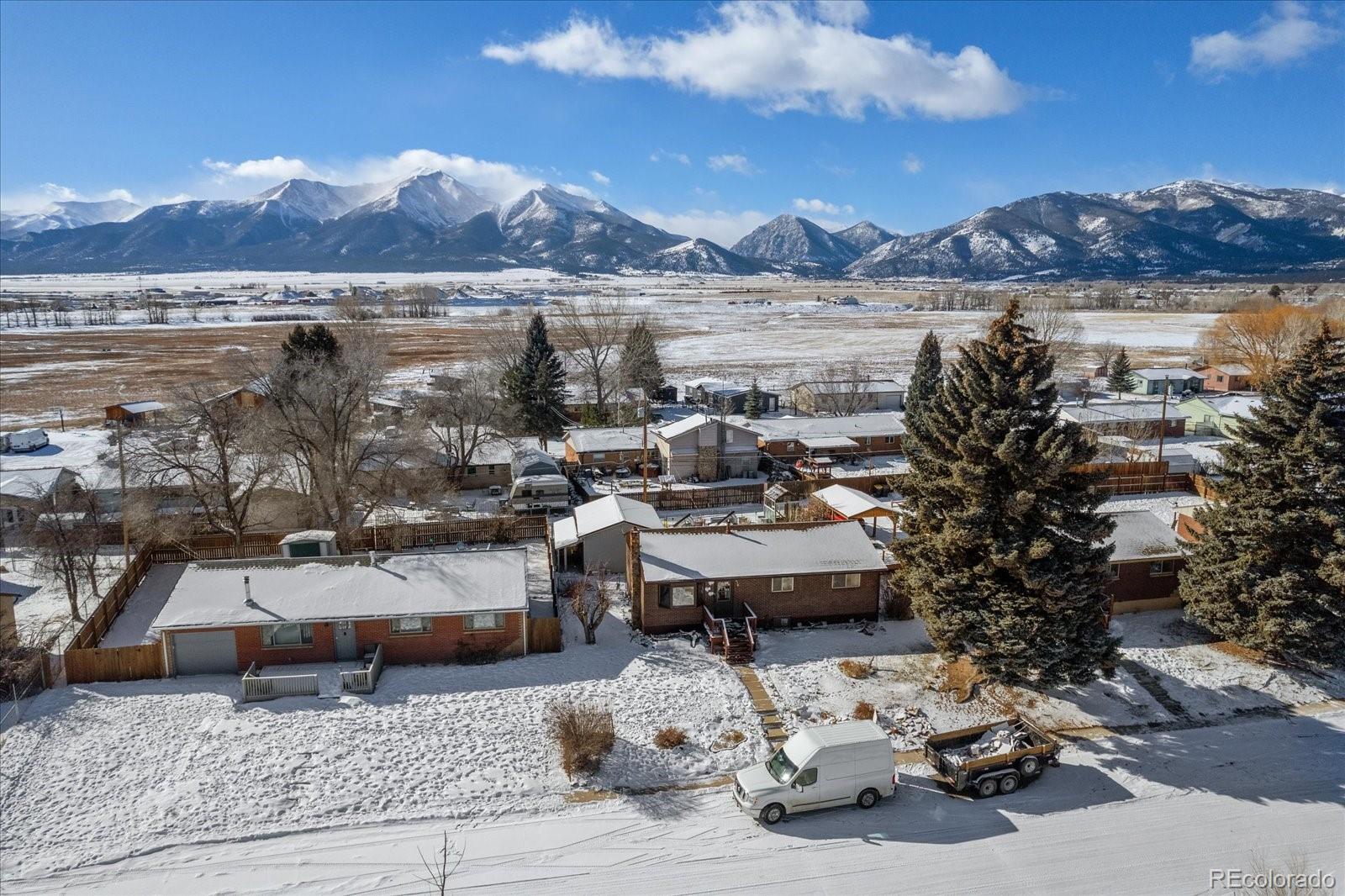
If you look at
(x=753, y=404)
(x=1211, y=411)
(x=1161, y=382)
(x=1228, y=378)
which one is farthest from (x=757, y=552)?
(x=1228, y=378)

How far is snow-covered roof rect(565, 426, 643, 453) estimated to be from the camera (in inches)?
1886

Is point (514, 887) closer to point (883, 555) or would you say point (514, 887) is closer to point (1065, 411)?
point (883, 555)

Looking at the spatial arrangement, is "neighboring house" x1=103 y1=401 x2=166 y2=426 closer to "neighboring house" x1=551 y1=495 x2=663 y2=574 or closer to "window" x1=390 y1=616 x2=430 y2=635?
"neighboring house" x1=551 y1=495 x2=663 y2=574

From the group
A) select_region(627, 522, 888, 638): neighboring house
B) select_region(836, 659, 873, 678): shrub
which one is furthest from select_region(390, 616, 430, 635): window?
select_region(836, 659, 873, 678): shrub

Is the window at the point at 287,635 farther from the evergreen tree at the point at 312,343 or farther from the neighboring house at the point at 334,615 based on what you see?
the evergreen tree at the point at 312,343

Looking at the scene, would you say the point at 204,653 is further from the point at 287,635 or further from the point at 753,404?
the point at 753,404

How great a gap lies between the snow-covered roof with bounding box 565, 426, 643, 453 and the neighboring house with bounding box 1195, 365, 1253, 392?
62616 millimetres

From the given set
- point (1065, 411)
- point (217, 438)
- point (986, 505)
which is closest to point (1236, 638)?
point (986, 505)

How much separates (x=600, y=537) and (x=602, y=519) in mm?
1084

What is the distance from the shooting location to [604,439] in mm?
48969

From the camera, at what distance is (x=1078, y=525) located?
68.0ft

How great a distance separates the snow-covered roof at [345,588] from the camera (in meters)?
23.5

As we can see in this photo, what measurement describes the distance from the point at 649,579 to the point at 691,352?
87026 mm

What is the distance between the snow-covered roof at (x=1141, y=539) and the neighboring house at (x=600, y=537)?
17.8 m
